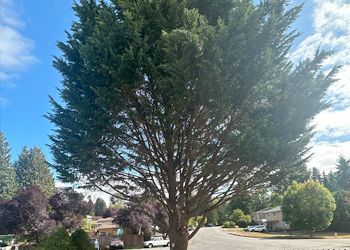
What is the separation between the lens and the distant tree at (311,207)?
40438mm

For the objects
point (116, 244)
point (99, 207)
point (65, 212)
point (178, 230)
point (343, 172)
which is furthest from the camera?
point (99, 207)

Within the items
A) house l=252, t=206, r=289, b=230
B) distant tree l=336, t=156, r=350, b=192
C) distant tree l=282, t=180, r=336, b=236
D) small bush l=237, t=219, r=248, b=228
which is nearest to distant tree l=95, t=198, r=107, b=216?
small bush l=237, t=219, r=248, b=228

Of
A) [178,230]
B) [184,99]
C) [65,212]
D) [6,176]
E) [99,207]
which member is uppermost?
[6,176]

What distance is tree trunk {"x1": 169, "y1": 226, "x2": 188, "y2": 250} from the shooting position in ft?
38.7

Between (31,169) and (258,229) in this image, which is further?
(31,169)

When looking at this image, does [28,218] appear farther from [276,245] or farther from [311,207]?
[311,207]

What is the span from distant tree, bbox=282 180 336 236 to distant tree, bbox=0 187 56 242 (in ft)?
89.3

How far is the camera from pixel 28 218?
29.8m

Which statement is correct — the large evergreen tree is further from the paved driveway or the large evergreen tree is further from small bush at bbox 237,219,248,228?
small bush at bbox 237,219,248,228

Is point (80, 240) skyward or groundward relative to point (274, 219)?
skyward

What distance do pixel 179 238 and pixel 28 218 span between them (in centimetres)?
2256

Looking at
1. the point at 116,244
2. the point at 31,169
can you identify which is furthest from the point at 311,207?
the point at 31,169

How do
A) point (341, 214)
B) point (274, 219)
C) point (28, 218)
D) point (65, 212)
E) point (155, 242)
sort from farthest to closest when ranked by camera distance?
point (274, 219), point (341, 214), point (155, 242), point (65, 212), point (28, 218)

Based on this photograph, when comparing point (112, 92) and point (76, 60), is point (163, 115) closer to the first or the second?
point (112, 92)
